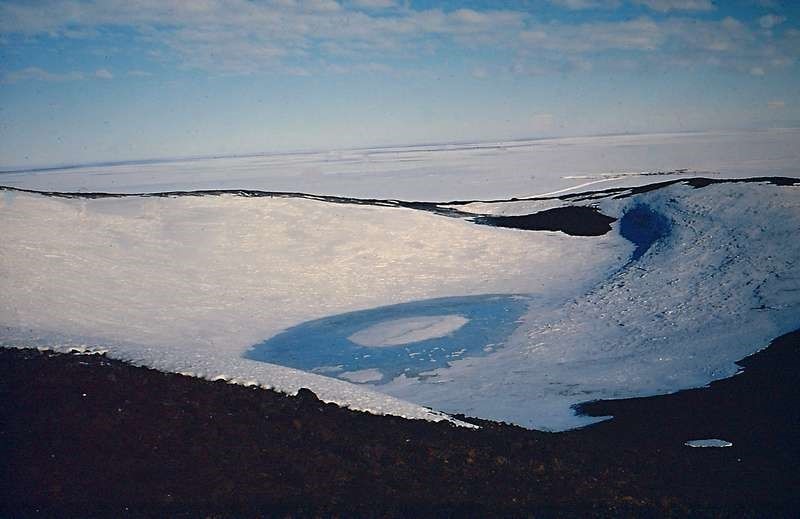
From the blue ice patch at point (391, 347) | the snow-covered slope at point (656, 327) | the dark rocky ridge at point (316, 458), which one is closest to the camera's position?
the dark rocky ridge at point (316, 458)

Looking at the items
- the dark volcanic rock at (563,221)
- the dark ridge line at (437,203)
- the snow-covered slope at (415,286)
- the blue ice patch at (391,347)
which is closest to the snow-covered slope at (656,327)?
the snow-covered slope at (415,286)

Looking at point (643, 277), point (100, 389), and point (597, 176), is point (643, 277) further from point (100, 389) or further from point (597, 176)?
point (597, 176)

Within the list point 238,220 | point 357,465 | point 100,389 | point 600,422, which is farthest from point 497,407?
point 238,220

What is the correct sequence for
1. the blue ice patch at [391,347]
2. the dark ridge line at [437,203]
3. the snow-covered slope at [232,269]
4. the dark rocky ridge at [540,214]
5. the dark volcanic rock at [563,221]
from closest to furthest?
the snow-covered slope at [232,269] → the blue ice patch at [391,347] → the dark rocky ridge at [540,214] → the dark volcanic rock at [563,221] → the dark ridge line at [437,203]

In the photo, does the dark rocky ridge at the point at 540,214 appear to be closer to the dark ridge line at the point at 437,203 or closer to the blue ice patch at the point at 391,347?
the dark ridge line at the point at 437,203

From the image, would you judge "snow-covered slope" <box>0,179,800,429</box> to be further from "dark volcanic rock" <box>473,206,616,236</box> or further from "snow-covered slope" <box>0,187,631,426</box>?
"dark volcanic rock" <box>473,206,616,236</box>

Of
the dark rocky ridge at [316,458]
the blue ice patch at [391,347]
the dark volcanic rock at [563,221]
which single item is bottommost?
the blue ice patch at [391,347]

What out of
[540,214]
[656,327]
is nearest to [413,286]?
[656,327]
